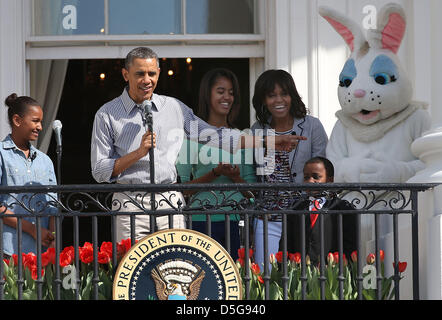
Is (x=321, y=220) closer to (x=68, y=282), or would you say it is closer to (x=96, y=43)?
(x=68, y=282)

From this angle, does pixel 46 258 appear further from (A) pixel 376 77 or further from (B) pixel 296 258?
(A) pixel 376 77

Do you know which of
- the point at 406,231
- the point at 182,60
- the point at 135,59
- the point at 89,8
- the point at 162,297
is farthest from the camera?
the point at 182,60

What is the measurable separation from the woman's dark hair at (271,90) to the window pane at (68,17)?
194 centimetres

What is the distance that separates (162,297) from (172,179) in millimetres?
1276

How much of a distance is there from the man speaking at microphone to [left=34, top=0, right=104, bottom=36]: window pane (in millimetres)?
1693

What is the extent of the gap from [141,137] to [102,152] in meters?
0.26

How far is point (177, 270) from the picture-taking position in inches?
241

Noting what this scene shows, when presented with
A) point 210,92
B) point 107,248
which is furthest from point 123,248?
point 210,92

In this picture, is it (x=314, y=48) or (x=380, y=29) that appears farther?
(x=314, y=48)

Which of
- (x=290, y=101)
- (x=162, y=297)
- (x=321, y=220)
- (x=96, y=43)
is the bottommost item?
(x=162, y=297)

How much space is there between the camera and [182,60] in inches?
395

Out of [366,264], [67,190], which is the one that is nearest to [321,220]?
[366,264]

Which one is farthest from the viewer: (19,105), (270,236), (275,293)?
(19,105)

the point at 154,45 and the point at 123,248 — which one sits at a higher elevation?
the point at 154,45
